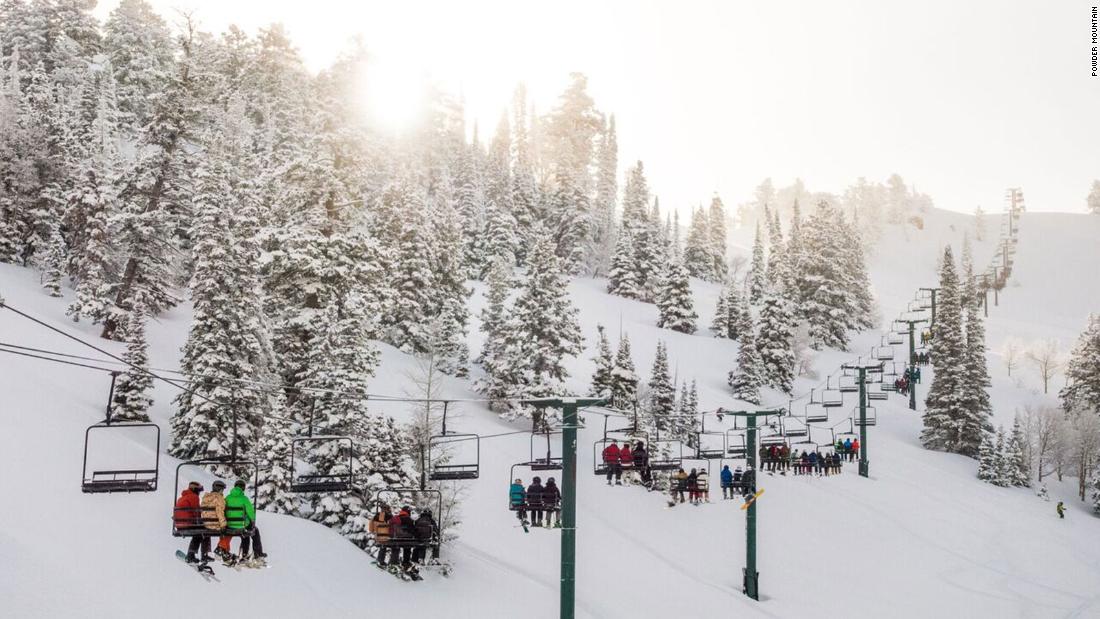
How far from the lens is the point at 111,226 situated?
1615 inches

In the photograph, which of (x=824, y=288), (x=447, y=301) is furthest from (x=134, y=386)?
(x=824, y=288)

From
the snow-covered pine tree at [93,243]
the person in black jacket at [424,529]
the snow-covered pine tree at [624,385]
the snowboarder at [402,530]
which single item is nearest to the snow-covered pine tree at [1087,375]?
the snow-covered pine tree at [624,385]

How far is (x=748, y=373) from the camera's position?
2552 inches

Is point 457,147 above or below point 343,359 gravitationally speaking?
above

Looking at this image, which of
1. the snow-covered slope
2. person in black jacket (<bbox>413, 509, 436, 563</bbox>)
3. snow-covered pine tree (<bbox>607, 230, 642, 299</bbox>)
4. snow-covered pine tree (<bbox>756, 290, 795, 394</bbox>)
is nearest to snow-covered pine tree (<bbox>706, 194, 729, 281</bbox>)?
snow-covered pine tree (<bbox>607, 230, 642, 299</bbox>)

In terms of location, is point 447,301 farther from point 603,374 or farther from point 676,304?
point 676,304

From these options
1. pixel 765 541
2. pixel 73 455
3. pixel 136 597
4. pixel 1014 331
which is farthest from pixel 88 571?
pixel 1014 331

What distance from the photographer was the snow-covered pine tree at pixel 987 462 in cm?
5869

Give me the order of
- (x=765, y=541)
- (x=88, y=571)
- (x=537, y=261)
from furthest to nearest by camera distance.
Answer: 1. (x=537, y=261)
2. (x=765, y=541)
3. (x=88, y=571)

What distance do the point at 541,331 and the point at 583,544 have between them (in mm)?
14326

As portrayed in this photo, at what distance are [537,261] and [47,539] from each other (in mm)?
31924

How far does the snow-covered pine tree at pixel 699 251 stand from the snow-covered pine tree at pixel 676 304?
102 ft

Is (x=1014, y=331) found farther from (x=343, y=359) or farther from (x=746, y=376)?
(x=343, y=359)

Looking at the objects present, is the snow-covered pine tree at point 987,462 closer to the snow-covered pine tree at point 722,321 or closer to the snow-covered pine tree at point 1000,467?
the snow-covered pine tree at point 1000,467
